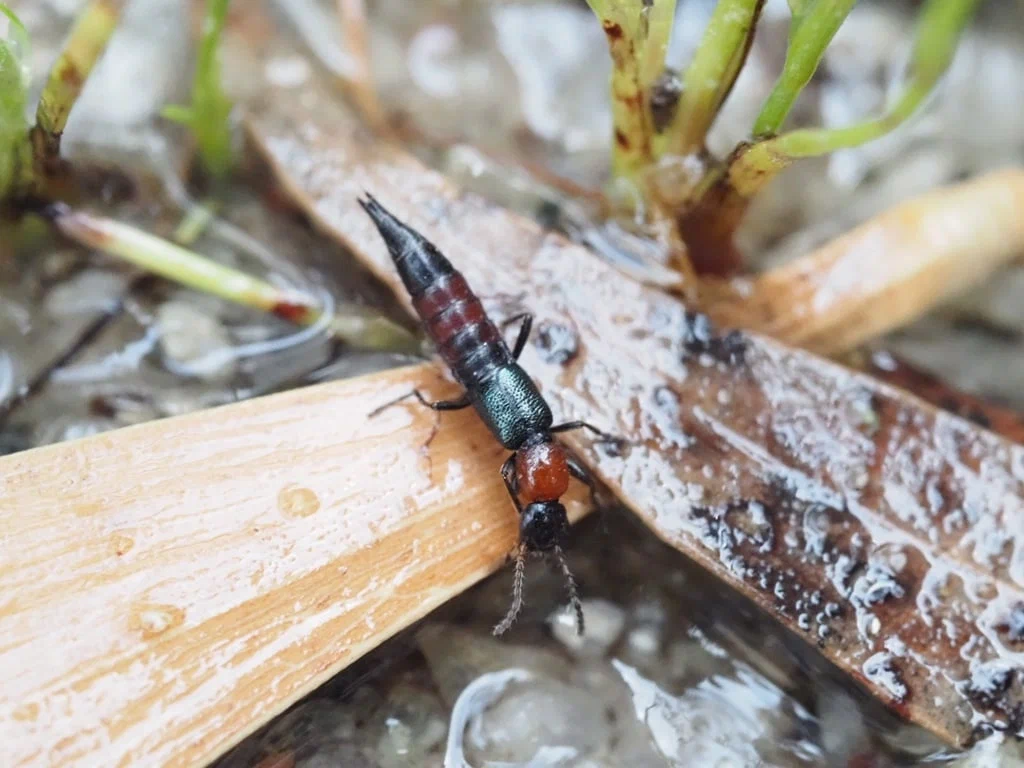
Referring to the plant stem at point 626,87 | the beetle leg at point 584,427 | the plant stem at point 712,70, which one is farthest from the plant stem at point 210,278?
the plant stem at point 712,70

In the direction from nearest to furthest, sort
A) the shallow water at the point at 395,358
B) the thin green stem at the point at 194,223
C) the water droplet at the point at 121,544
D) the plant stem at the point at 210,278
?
1. the water droplet at the point at 121,544
2. the shallow water at the point at 395,358
3. the plant stem at the point at 210,278
4. the thin green stem at the point at 194,223

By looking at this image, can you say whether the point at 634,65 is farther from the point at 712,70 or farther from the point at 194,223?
the point at 194,223

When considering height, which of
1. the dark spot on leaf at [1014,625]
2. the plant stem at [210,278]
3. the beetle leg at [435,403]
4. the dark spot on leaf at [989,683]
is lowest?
the plant stem at [210,278]

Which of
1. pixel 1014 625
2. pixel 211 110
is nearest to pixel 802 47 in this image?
pixel 1014 625

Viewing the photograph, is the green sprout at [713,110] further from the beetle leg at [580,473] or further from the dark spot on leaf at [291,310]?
the dark spot on leaf at [291,310]

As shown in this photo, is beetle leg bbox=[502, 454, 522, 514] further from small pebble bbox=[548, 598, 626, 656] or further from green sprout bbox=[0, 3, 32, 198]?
green sprout bbox=[0, 3, 32, 198]

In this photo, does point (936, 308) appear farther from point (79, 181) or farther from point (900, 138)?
point (79, 181)
